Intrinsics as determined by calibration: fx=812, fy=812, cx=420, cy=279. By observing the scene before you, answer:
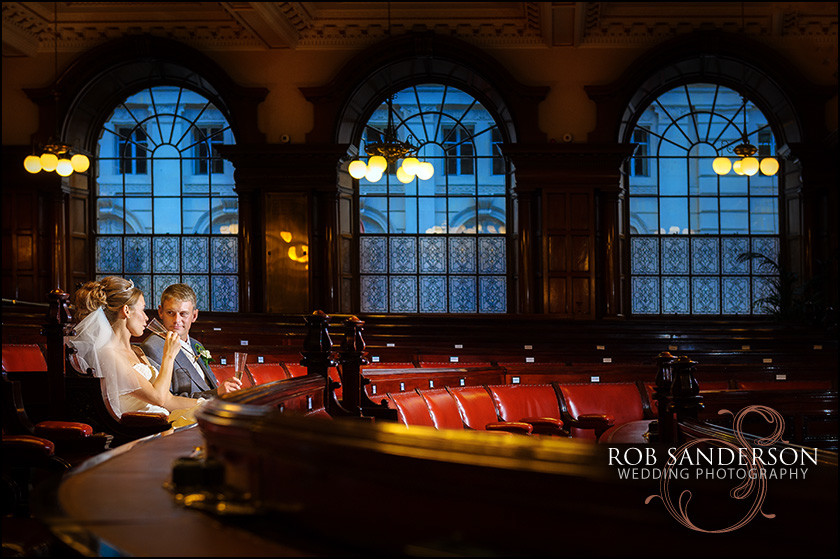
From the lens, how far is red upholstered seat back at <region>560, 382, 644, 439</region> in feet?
19.2

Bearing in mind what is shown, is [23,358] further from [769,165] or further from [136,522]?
[769,165]

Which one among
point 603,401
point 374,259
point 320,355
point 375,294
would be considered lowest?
point 603,401

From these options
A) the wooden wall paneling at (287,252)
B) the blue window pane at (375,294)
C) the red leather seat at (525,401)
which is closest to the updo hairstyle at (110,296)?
the red leather seat at (525,401)

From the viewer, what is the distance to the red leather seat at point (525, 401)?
554 cm

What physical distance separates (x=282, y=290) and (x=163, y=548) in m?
9.90

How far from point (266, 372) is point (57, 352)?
1851mm

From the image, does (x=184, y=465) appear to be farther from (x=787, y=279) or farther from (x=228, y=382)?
(x=787, y=279)

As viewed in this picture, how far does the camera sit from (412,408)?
15.4 ft

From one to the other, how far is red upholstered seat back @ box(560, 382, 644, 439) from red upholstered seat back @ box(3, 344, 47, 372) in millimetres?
3562

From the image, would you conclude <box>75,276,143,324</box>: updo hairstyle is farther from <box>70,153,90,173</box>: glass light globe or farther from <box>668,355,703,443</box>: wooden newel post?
<box>70,153,90,173</box>: glass light globe

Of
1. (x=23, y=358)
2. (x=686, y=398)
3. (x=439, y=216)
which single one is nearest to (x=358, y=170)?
(x=439, y=216)

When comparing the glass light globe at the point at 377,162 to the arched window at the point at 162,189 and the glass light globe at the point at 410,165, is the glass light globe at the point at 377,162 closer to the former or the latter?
the glass light globe at the point at 410,165

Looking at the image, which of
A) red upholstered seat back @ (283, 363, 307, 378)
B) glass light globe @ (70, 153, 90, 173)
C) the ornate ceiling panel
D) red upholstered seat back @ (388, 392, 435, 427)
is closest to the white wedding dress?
red upholstered seat back @ (388, 392, 435, 427)

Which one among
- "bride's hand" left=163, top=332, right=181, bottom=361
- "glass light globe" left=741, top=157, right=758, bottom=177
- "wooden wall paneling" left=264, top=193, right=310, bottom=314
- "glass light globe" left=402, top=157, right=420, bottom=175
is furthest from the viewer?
"wooden wall paneling" left=264, top=193, right=310, bottom=314
